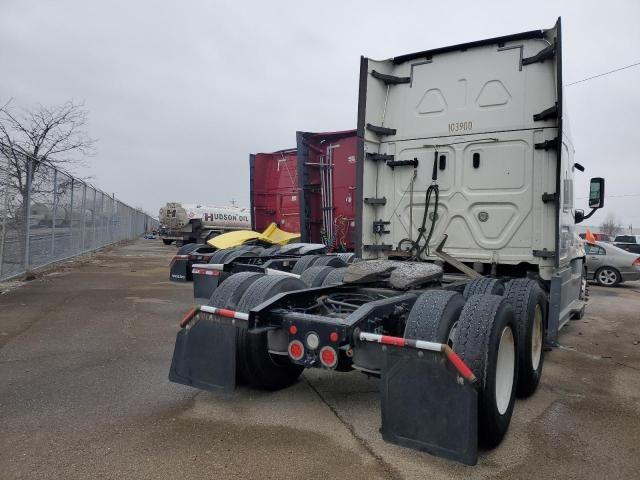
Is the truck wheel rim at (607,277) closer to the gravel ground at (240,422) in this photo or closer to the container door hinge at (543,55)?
the gravel ground at (240,422)

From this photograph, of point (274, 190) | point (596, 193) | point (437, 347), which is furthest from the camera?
point (274, 190)

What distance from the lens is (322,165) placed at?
939 cm

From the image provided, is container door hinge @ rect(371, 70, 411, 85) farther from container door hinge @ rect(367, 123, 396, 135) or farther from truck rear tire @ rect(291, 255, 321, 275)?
truck rear tire @ rect(291, 255, 321, 275)

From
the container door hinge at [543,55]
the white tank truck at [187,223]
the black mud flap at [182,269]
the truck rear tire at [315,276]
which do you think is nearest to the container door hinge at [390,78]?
the container door hinge at [543,55]

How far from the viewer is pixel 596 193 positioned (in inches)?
270

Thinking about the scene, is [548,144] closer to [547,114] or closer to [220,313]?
[547,114]

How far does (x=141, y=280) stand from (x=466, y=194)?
8.54 meters

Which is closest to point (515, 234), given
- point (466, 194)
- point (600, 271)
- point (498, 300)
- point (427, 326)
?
point (466, 194)

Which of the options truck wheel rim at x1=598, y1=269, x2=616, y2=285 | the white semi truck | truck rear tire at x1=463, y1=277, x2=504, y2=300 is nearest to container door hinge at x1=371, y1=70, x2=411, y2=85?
the white semi truck

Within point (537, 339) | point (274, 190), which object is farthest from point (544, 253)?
point (274, 190)

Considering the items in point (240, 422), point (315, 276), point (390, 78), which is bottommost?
point (240, 422)

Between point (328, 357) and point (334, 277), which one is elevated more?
point (334, 277)

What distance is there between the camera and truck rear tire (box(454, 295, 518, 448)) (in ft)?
10.1

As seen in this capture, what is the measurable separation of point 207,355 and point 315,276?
6.68 ft
